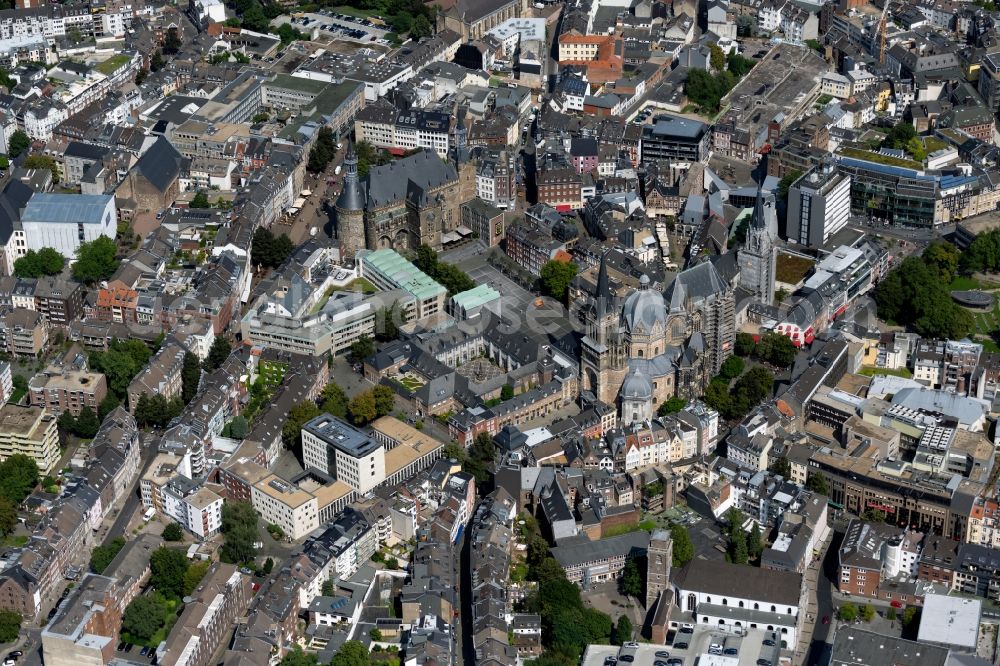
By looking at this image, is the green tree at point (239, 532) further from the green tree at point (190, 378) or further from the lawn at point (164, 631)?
the green tree at point (190, 378)

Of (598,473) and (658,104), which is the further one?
(658,104)

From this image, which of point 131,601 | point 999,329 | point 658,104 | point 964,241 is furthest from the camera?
point 658,104

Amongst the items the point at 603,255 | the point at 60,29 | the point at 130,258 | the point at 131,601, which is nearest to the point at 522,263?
the point at 603,255

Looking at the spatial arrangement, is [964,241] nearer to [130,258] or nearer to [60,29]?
[130,258]

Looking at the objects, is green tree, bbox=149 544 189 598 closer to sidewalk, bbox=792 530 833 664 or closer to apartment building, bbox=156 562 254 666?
apartment building, bbox=156 562 254 666

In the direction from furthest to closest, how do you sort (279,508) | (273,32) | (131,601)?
(273,32)
(279,508)
(131,601)

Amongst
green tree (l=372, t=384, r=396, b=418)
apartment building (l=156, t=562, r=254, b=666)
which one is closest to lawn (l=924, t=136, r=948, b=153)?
green tree (l=372, t=384, r=396, b=418)

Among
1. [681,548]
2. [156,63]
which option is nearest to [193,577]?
[681,548]
